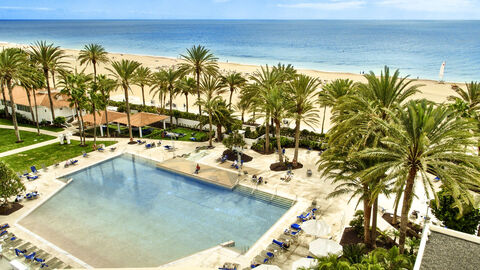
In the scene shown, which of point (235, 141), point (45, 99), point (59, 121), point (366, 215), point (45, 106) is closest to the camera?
point (366, 215)

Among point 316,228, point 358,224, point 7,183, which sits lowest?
point 358,224

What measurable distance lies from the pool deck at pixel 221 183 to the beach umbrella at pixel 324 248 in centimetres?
172

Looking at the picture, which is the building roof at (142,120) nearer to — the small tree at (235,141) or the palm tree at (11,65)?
the palm tree at (11,65)

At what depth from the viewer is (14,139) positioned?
39750 millimetres

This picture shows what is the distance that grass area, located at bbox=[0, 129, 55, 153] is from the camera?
37625 millimetres

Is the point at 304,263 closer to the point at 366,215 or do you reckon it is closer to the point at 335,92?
the point at 366,215

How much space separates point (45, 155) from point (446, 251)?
36367 millimetres

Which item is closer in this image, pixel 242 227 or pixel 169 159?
pixel 242 227

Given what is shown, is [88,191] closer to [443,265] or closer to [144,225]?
[144,225]

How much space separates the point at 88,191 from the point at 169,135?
47.8ft

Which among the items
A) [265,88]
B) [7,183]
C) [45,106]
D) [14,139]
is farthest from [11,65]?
[265,88]

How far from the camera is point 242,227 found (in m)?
22.4

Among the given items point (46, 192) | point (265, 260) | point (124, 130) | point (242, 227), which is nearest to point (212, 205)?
point (242, 227)

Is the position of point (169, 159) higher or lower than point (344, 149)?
lower
